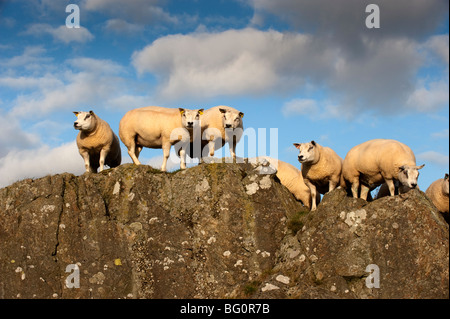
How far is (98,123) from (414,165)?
11536mm

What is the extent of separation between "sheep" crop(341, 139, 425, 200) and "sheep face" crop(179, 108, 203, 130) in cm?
567

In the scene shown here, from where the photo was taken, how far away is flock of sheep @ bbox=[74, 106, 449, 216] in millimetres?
17109

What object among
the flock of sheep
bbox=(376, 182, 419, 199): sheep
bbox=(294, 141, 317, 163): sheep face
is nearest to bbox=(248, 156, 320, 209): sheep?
the flock of sheep

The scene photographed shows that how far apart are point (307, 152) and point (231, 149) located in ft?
10.3

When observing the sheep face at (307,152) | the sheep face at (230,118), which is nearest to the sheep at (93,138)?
the sheep face at (230,118)

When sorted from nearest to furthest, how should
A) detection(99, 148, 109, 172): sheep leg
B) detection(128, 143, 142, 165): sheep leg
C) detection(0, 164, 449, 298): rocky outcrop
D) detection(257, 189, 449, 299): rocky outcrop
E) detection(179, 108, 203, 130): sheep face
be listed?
detection(257, 189, 449, 299): rocky outcrop
detection(0, 164, 449, 298): rocky outcrop
detection(179, 108, 203, 130): sheep face
detection(128, 143, 142, 165): sheep leg
detection(99, 148, 109, 172): sheep leg

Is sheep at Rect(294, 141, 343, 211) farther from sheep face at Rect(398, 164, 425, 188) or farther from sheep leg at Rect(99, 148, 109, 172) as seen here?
sheep leg at Rect(99, 148, 109, 172)

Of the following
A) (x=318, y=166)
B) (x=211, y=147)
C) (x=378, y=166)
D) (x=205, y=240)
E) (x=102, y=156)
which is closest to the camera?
(x=205, y=240)

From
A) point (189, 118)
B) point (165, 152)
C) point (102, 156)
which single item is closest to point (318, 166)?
point (189, 118)

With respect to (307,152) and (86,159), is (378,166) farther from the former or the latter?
(86,159)

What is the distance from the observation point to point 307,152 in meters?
17.2

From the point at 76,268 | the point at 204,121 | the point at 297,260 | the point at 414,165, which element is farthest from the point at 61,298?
the point at 414,165
